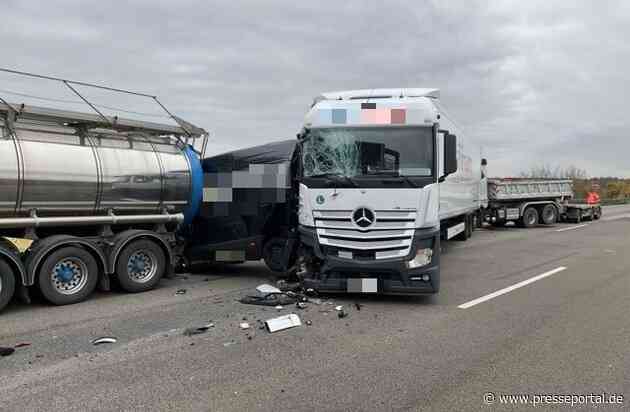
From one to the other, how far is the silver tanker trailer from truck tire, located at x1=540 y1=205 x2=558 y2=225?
19.7m

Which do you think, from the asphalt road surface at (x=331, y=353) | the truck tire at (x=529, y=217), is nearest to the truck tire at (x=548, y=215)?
the truck tire at (x=529, y=217)

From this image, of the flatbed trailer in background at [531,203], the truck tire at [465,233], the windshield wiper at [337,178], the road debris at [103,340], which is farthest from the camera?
the flatbed trailer in background at [531,203]

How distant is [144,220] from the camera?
8.70m

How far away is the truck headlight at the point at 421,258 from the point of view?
7.32m

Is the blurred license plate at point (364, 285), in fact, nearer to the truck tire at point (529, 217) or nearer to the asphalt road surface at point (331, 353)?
the asphalt road surface at point (331, 353)

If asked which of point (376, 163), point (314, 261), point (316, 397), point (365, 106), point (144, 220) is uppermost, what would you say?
point (365, 106)

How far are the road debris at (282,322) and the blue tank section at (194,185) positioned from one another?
3.80 metres

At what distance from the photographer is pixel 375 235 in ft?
24.3

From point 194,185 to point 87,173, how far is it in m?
2.10

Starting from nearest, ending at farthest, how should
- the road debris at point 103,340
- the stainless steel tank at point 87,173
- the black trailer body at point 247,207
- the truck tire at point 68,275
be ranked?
the road debris at point 103,340, the stainless steel tank at point 87,173, the truck tire at point 68,275, the black trailer body at point 247,207

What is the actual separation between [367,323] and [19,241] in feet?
16.4

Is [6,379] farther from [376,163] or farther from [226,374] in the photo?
[376,163]

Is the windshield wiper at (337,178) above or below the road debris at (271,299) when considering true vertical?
above

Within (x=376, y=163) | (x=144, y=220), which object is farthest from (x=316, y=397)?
(x=144, y=220)
